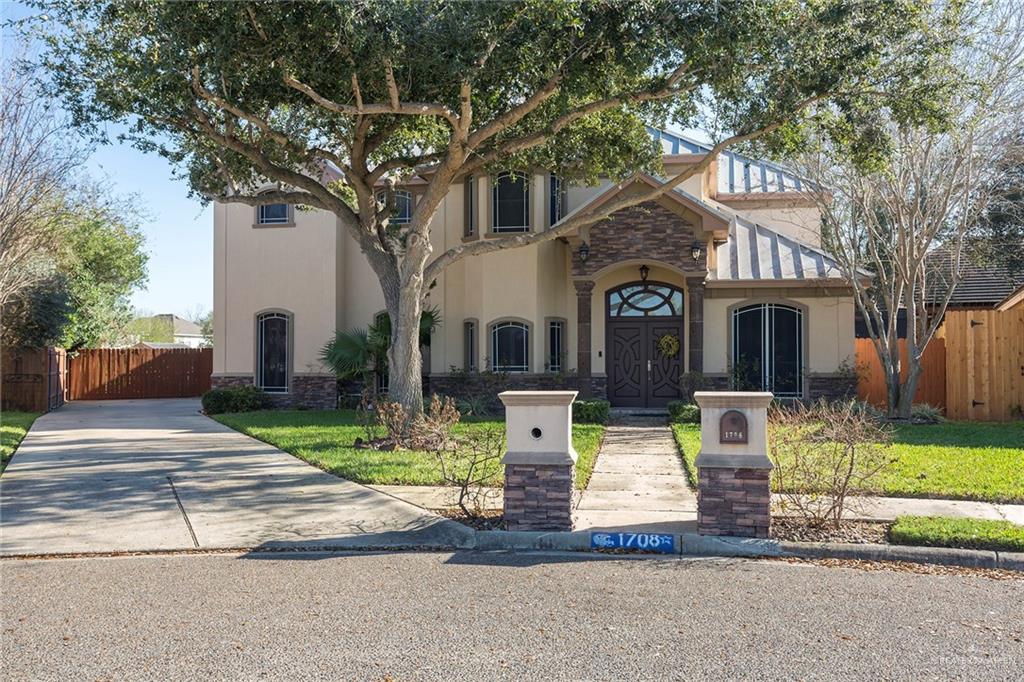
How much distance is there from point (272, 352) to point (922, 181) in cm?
1549

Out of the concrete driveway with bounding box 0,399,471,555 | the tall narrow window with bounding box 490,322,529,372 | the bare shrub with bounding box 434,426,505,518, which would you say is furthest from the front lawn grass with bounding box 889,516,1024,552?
the tall narrow window with bounding box 490,322,529,372

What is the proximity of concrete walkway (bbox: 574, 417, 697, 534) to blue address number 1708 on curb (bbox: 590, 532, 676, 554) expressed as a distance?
27 centimetres

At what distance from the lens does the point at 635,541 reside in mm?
7996

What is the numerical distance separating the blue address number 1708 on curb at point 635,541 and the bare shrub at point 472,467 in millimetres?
1316

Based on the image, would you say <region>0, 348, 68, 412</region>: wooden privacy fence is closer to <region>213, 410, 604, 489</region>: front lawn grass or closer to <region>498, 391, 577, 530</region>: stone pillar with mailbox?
<region>213, 410, 604, 489</region>: front lawn grass

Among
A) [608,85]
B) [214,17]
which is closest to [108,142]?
[214,17]

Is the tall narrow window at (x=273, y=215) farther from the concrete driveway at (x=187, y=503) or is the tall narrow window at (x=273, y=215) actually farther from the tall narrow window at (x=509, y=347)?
the concrete driveway at (x=187, y=503)

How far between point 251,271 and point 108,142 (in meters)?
8.39

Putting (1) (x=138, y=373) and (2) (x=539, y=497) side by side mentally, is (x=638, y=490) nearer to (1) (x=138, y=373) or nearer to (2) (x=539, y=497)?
(2) (x=539, y=497)

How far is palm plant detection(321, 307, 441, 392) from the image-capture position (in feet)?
67.2

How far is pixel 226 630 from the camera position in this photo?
18.6 ft

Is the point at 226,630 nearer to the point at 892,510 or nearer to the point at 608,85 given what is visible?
the point at 892,510

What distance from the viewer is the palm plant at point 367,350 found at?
20484 mm

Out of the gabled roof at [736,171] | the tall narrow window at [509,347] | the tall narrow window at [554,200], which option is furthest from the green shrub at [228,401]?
the gabled roof at [736,171]
